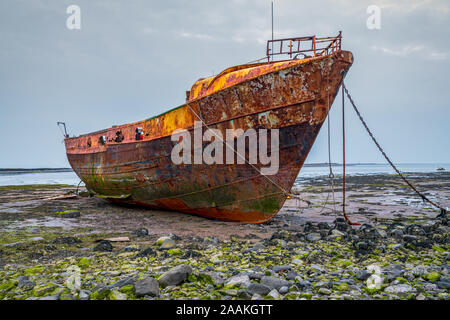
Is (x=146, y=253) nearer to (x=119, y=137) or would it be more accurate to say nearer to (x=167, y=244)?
(x=167, y=244)

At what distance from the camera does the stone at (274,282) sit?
330 cm

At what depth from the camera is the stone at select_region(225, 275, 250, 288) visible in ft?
11.1

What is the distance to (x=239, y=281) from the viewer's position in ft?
11.2

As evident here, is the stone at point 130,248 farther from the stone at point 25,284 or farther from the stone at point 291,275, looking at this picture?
the stone at point 291,275

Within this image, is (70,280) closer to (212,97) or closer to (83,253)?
(83,253)

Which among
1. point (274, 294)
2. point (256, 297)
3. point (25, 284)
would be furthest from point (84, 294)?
point (274, 294)

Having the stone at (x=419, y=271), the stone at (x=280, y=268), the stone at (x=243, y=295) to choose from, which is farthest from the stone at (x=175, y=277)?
the stone at (x=419, y=271)

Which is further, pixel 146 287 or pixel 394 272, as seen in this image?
pixel 394 272

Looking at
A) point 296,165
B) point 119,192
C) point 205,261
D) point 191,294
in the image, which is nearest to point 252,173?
point 296,165

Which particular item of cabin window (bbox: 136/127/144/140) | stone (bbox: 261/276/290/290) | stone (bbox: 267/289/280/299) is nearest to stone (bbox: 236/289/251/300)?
stone (bbox: 267/289/280/299)

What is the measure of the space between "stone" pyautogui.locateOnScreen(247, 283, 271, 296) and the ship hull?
4027 millimetres

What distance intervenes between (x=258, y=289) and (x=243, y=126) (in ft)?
14.4
